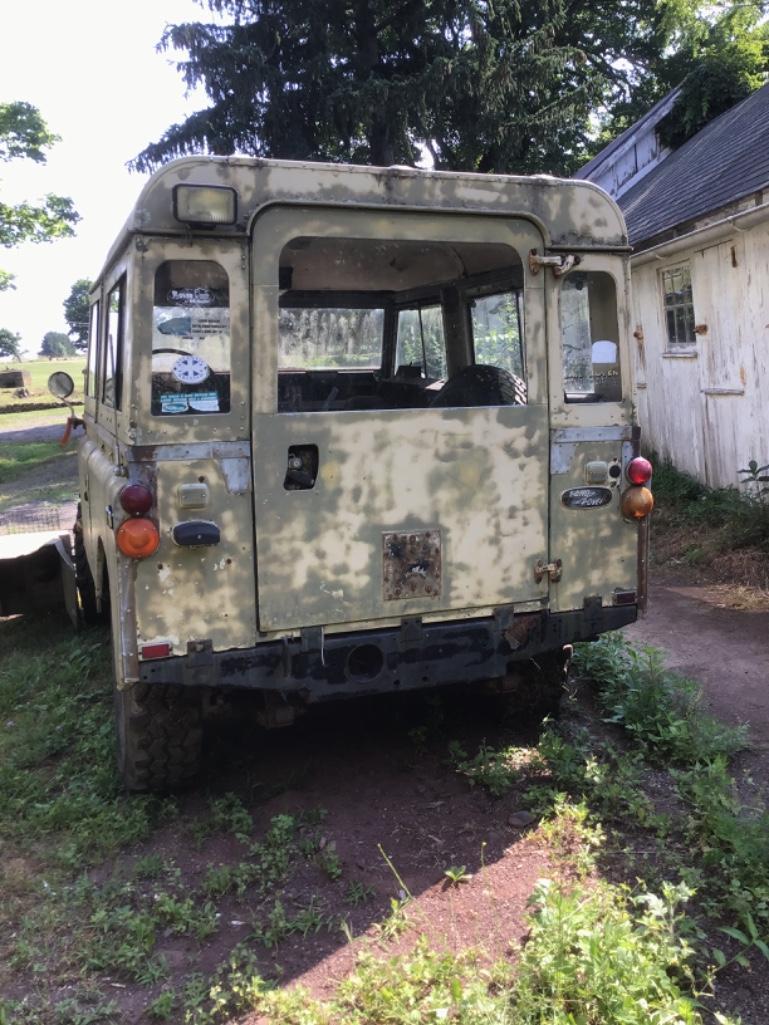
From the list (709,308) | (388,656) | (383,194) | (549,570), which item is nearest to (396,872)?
(388,656)

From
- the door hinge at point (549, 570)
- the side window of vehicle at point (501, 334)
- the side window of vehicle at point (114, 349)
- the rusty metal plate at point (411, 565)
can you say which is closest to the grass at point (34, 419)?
the side window of vehicle at point (114, 349)

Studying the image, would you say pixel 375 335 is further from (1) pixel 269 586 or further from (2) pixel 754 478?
(2) pixel 754 478

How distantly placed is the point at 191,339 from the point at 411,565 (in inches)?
50.6

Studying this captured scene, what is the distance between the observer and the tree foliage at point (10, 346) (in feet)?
279

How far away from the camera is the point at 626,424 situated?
3980mm

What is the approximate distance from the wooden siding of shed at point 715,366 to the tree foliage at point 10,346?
83.7 m

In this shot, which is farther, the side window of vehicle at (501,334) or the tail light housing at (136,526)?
the side window of vehicle at (501,334)

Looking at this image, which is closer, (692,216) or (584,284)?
(584,284)

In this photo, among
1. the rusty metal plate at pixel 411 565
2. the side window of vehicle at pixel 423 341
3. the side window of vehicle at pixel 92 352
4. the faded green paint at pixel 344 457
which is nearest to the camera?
the faded green paint at pixel 344 457

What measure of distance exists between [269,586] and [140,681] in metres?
0.62

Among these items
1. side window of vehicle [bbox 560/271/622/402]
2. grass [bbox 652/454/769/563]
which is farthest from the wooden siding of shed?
side window of vehicle [bbox 560/271/622/402]

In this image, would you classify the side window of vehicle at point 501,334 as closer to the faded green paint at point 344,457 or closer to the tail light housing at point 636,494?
the faded green paint at point 344,457

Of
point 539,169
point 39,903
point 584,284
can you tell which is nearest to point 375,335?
point 584,284

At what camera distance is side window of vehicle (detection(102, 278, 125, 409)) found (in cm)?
373
